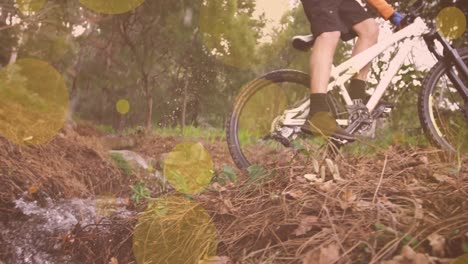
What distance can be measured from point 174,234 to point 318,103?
1.47 m

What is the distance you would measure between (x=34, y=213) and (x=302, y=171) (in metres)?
1.35

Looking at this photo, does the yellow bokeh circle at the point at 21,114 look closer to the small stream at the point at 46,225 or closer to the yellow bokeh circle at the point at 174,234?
the small stream at the point at 46,225

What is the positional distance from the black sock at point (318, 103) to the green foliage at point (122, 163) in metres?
2.05

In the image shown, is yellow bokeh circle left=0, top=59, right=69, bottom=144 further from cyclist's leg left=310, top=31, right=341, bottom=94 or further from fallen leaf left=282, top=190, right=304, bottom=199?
fallen leaf left=282, top=190, right=304, bottom=199

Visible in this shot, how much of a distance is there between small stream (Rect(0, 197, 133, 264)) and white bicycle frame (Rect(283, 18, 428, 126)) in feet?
4.07

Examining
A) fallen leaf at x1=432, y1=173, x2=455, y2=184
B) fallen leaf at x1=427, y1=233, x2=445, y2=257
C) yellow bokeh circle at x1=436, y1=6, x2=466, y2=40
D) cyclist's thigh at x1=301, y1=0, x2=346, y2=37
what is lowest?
fallen leaf at x1=427, y1=233, x2=445, y2=257

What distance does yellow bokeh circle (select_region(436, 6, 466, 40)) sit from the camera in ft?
12.5

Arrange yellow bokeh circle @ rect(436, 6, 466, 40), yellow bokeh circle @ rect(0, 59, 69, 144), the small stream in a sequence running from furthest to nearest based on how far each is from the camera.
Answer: yellow bokeh circle @ rect(436, 6, 466, 40) → yellow bokeh circle @ rect(0, 59, 69, 144) → the small stream

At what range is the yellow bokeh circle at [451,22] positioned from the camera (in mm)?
3801

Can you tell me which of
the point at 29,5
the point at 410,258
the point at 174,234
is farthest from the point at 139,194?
the point at 29,5

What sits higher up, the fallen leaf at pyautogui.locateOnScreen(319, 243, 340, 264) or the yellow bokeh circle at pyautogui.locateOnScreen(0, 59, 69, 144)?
the yellow bokeh circle at pyautogui.locateOnScreen(0, 59, 69, 144)

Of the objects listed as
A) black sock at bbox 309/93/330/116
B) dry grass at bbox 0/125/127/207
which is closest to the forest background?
black sock at bbox 309/93/330/116

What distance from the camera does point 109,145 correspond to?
25.6 ft

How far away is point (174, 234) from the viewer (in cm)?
168
